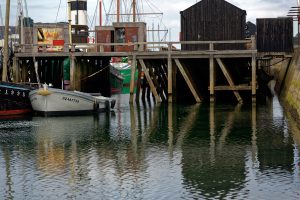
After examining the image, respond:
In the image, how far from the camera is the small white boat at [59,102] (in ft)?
113

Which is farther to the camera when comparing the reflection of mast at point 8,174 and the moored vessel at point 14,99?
the moored vessel at point 14,99

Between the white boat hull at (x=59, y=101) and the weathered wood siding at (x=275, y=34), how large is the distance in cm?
1448

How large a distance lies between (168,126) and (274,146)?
805 cm

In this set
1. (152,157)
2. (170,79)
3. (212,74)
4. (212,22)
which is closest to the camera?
(152,157)

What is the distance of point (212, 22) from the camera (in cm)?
4294

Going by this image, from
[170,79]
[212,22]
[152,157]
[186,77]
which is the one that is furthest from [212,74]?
[152,157]

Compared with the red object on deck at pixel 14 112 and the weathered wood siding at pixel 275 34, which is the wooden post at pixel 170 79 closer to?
the weathered wood siding at pixel 275 34

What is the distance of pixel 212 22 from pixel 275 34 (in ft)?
15.4

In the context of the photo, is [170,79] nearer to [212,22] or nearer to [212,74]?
[212,74]

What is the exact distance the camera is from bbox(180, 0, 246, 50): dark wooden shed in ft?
140

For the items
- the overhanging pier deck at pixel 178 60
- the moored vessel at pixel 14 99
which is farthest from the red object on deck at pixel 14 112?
the overhanging pier deck at pixel 178 60

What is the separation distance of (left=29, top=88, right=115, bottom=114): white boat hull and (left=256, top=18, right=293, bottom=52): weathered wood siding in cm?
1448

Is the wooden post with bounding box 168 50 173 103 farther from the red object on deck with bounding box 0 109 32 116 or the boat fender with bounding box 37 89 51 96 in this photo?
the red object on deck with bounding box 0 109 32 116

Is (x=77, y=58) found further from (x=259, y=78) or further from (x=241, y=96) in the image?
(x=259, y=78)
